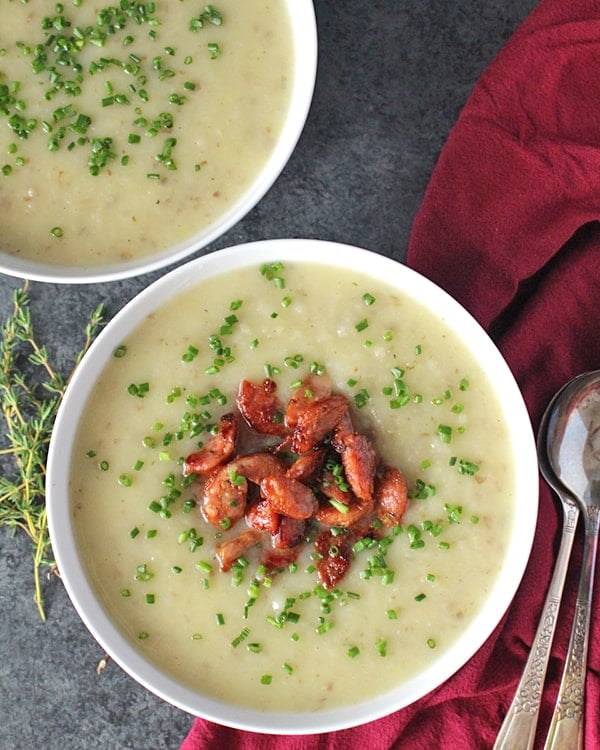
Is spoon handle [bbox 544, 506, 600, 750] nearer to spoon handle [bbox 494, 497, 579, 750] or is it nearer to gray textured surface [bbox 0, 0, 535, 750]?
spoon handle [bbox 494, 497, 579, 750]

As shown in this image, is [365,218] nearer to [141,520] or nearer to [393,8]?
[393,8]

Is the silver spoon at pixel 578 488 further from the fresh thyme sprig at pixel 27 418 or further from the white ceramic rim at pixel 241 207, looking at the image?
the fresh thyme sprig at pixel 27 418

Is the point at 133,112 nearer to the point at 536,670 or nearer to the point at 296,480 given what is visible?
the point at 296,480

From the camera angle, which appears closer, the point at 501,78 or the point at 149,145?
the point at 149,145

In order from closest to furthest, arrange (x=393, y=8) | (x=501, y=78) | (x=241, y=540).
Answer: (x=241, y=540) < (x=501, y=78) < (x=393, y=8)

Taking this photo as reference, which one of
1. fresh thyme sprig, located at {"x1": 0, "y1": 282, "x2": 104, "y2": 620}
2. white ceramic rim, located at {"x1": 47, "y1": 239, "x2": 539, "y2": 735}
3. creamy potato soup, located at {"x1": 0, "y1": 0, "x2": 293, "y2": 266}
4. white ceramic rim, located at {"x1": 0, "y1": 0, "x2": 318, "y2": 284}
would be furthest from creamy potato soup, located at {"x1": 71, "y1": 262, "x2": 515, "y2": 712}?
fresh thyme sprig, located at {"x1": 0, "y1": 282, "x2": 104, "y2": 620}

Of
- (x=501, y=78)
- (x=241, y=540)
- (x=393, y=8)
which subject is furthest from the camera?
(x=393, y=8)

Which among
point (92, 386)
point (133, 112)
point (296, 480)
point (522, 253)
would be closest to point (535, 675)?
point (296, 480)

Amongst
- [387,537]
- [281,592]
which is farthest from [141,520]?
[387,537]
